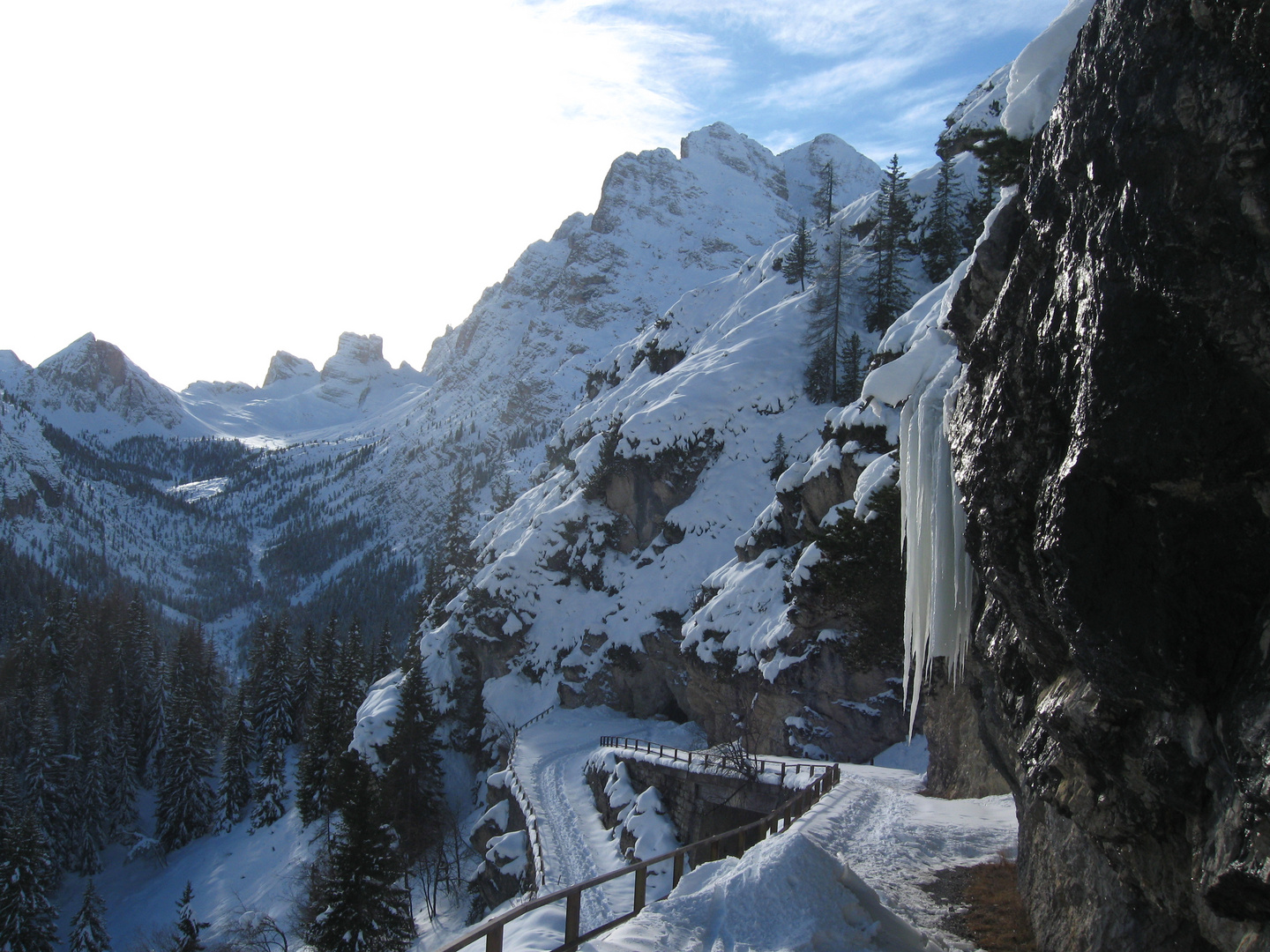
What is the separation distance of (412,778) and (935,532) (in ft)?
120

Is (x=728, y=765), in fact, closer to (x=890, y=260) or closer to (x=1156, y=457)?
(x=1156, y=457)

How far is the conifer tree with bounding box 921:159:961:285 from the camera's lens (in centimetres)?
4831

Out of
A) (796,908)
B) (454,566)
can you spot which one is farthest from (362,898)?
(454,566)

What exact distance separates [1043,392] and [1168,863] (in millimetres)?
3610

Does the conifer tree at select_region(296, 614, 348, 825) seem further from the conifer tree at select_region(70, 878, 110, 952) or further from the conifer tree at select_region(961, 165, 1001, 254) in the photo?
the conifer tree at select_region(961, 165, 1001, 254)

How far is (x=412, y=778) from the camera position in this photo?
38.8 meters

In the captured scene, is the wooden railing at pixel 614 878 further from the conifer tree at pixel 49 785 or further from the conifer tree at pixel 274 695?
the conifer tree at pixel 274 695

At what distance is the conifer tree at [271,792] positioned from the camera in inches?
2012

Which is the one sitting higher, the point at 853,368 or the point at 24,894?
the point at 853,368

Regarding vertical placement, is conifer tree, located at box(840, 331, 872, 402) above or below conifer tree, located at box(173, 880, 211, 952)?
above

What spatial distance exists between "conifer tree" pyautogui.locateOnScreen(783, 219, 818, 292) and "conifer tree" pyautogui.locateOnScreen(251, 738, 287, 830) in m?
53.4

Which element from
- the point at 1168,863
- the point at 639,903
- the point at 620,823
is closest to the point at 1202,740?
the point at 1168,863

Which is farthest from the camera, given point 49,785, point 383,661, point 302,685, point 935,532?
point 383,661

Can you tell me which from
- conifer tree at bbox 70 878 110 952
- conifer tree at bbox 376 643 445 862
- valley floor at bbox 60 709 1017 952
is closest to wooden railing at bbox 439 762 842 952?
valley floor at bbox 60 709 1017 952
